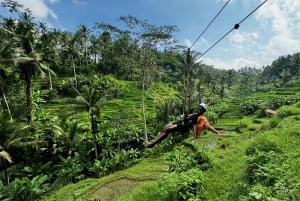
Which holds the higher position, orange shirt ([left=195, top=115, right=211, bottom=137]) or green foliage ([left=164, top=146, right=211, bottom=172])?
orange shirt ([left=195, top=115, right=211, bottom=137])

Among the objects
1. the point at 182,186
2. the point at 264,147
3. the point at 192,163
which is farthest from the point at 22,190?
the point at 264,147

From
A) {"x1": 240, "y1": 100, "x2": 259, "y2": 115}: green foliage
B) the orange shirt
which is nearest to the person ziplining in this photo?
the orange shirt

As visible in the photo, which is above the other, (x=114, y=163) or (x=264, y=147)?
(x=264, y=147)

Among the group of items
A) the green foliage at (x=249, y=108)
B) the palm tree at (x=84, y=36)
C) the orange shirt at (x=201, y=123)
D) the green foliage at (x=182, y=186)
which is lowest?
the green foliage at (x=182, y=186)

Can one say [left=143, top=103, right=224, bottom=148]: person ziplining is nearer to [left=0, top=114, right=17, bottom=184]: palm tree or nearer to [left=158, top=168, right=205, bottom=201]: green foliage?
[left=158, top=168, right=205, bottom=201]: green foliage

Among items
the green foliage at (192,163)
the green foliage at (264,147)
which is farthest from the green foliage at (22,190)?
the green foliage at (264,147)

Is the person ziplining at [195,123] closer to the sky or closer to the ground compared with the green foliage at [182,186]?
closer to the sky

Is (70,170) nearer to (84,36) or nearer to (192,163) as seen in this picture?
(192,163)

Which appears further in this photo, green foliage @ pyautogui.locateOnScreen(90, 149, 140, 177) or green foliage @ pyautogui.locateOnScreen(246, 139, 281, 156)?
green foliage @ pyautogui.locateOnScreen(90, 149, 140, 177)

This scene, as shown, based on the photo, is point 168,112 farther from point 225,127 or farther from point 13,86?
point 13,86

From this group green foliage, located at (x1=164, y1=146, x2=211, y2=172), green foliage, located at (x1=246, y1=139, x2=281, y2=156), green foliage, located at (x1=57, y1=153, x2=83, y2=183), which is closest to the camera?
green foliage, located at (x1=246, y1=139, x2=281, y2=156)

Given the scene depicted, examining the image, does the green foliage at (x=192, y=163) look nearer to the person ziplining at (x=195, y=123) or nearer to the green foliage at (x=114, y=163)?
the person ziplining at (x=195, y=123)

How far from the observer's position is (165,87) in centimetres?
5744

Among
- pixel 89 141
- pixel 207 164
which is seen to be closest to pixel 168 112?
pixel 89 141
